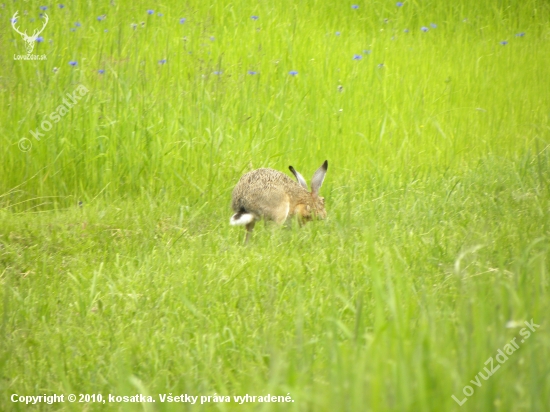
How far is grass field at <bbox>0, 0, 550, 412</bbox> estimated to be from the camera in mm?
2461

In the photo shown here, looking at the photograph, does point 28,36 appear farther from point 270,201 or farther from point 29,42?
point 270,201

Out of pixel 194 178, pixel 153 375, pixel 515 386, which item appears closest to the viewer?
pixel 515 386

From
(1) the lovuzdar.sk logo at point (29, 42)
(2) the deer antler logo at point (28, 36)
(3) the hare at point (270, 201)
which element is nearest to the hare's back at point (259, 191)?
(3) the hare at point (270, 201)

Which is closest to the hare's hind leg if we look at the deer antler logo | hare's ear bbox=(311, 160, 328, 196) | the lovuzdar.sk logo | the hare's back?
the hare's back

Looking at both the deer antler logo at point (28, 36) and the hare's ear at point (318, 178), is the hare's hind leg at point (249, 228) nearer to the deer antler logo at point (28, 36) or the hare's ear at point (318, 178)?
the hare's ear at point (318, 178)

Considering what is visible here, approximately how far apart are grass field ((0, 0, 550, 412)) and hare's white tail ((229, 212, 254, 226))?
109 mm

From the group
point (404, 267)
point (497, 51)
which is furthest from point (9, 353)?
point (497, 51)

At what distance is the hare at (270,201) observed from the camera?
4.93 meters

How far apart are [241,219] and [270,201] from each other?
9.8 inches

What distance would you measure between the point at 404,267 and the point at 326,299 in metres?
0.57

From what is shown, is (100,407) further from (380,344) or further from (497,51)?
(497,51)

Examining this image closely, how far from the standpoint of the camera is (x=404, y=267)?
13.2 feet

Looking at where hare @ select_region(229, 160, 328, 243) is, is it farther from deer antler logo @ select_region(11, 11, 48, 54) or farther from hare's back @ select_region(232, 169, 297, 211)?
deer antler logo @ select_region(11, 11, 48, 54)

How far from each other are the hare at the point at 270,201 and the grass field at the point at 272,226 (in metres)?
0.14
